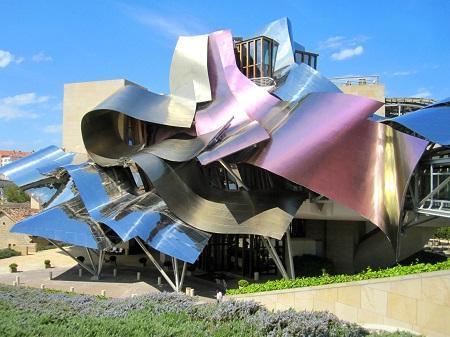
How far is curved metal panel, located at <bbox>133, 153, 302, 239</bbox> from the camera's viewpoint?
2352cm

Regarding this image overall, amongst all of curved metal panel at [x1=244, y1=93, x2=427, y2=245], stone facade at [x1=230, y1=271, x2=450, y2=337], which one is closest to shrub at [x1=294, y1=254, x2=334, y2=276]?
curved metal panel at [x1=244, y1=93, x2=427, y2=245]

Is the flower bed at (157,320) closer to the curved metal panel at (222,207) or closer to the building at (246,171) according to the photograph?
the building at (246,171)

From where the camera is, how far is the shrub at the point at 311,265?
29625 millimetres

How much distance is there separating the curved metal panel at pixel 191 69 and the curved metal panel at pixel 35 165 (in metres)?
11.6

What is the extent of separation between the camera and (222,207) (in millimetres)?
24781

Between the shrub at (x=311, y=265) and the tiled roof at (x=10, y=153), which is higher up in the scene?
the tiled roof at (x=10, y=153)

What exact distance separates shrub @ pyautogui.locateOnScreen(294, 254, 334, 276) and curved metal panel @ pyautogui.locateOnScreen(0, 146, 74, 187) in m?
18.8

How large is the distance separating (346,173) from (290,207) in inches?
175

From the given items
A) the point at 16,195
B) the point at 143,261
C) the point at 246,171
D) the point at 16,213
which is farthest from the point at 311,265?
the point at 16,195

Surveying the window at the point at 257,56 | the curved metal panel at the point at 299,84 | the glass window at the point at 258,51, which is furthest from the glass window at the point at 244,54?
the curved metal panel at the point at 299,84

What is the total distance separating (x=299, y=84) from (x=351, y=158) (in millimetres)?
9889

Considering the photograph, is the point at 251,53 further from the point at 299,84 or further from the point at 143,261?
the point at 143,261

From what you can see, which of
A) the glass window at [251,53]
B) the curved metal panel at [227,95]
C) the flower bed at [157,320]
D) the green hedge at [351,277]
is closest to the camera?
the flower bed at [157,320]

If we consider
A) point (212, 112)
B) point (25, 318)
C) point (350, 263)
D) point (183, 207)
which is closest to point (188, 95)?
point (212, 112)
